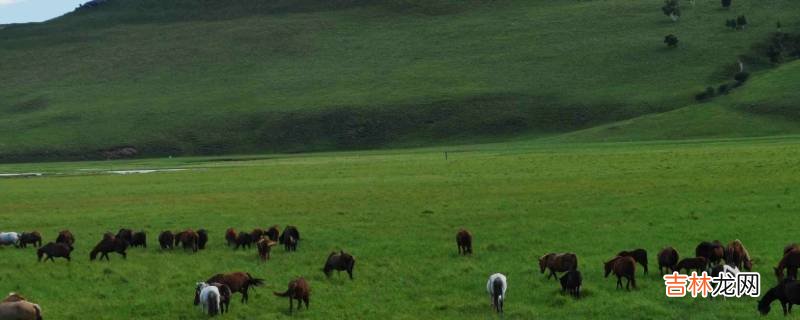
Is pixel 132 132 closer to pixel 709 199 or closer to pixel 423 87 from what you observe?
pixel 423 87

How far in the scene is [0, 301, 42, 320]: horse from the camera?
1770 cm

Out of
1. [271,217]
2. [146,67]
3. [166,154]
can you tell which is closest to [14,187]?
[271,217]

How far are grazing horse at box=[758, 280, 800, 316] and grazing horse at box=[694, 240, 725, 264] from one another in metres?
3.62

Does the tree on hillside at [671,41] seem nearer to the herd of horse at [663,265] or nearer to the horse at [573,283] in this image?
the herd of horse at [663,265]

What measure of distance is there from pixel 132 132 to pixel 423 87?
41.4 metres

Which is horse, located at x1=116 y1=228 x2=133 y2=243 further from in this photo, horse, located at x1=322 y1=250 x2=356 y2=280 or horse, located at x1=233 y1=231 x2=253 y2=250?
horse, located at x1=322 y1=250 x2=356 y2=280

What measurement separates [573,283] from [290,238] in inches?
413

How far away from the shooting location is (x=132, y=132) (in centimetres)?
13688

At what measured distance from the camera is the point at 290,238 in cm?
2855

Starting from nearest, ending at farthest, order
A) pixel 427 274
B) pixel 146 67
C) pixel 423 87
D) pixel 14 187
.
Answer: pixel 427 274 → pixel 14 187 → pixel 423 87 → pixel 146 67

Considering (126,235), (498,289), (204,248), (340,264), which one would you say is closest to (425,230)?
(204,248)

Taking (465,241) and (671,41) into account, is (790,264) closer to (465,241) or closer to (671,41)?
(465,241)

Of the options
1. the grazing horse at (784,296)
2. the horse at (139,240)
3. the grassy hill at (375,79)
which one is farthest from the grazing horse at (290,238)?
the grassy hill at (375,79)

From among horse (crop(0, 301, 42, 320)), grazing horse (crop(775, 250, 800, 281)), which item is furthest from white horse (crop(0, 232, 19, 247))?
grazing horse (crop(775, 250, 800, 281))
